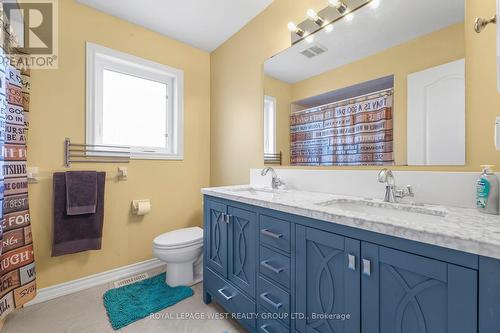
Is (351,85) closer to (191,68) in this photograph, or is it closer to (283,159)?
(283,159)

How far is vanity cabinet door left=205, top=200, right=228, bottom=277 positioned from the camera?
1.49 meters

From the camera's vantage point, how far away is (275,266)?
1.14 meters

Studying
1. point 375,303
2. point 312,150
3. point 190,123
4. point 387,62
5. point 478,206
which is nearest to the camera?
point 375,303

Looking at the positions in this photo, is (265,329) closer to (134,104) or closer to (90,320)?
(90,320)

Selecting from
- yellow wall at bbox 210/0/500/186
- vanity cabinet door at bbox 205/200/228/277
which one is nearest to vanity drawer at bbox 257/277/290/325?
vanity cabinet door at bbox 205/200/228/277

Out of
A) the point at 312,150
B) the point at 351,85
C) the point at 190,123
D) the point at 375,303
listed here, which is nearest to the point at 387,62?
the point at 351,85

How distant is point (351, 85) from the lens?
4.75 ft

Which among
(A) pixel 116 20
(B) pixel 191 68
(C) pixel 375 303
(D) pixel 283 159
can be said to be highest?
(A) pixel 116 20

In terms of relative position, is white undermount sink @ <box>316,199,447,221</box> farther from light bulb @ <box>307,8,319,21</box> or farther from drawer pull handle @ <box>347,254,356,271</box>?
light bulb @ <box>307,8,319,21</box>

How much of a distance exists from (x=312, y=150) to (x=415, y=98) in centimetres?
68

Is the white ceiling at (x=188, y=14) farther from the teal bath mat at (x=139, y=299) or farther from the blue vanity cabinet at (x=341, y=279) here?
the teal bath mat at (x=139, y=299)

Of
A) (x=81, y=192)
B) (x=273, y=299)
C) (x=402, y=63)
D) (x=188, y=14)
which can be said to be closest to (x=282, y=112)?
(x=402, y=63)

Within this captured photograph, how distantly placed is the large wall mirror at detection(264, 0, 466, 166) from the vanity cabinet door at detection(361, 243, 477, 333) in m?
0.68

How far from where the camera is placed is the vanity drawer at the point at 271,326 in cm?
110
